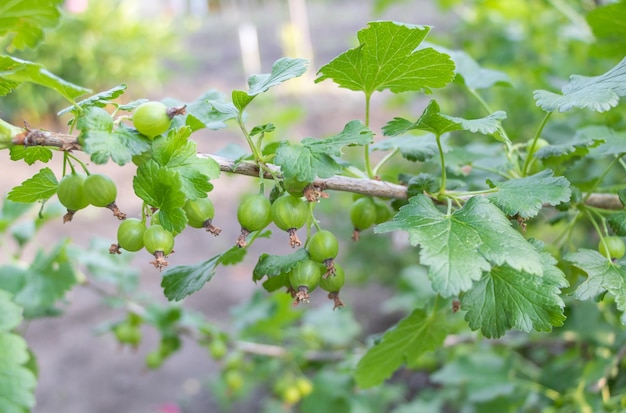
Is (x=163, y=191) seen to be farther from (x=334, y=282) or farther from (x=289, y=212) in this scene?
(x=334, y=282)

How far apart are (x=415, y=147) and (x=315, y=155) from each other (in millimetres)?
285

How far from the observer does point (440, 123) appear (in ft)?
2.48

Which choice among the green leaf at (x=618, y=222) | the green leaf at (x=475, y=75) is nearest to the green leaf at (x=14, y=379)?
the green leaf at (x=618, y=222)

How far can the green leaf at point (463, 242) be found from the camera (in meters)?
0.64

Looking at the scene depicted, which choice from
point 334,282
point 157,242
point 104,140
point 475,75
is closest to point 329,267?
point 334,282

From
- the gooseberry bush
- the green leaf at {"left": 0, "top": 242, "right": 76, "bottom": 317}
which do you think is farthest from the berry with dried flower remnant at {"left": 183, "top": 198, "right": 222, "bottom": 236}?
the green leaf at {"left": 0, "top": 242, "right": 76, "bottom": 317}

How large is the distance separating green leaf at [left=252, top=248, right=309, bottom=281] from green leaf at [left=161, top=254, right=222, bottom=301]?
7cm

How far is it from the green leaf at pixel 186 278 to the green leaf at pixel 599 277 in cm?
51

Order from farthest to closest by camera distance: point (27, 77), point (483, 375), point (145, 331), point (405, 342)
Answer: point (145, 331)
point (483, 375)
point (405, 342)
point (27, 77)

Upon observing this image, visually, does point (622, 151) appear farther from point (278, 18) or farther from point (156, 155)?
point (278, 18)

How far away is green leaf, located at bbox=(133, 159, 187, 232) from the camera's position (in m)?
0.70

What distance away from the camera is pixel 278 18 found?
10.4 metres

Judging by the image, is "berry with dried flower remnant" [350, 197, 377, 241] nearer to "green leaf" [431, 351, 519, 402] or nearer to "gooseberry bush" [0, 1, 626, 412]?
"gooseberry bush" [0, 1, 626, 412]

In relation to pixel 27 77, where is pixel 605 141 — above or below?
below
